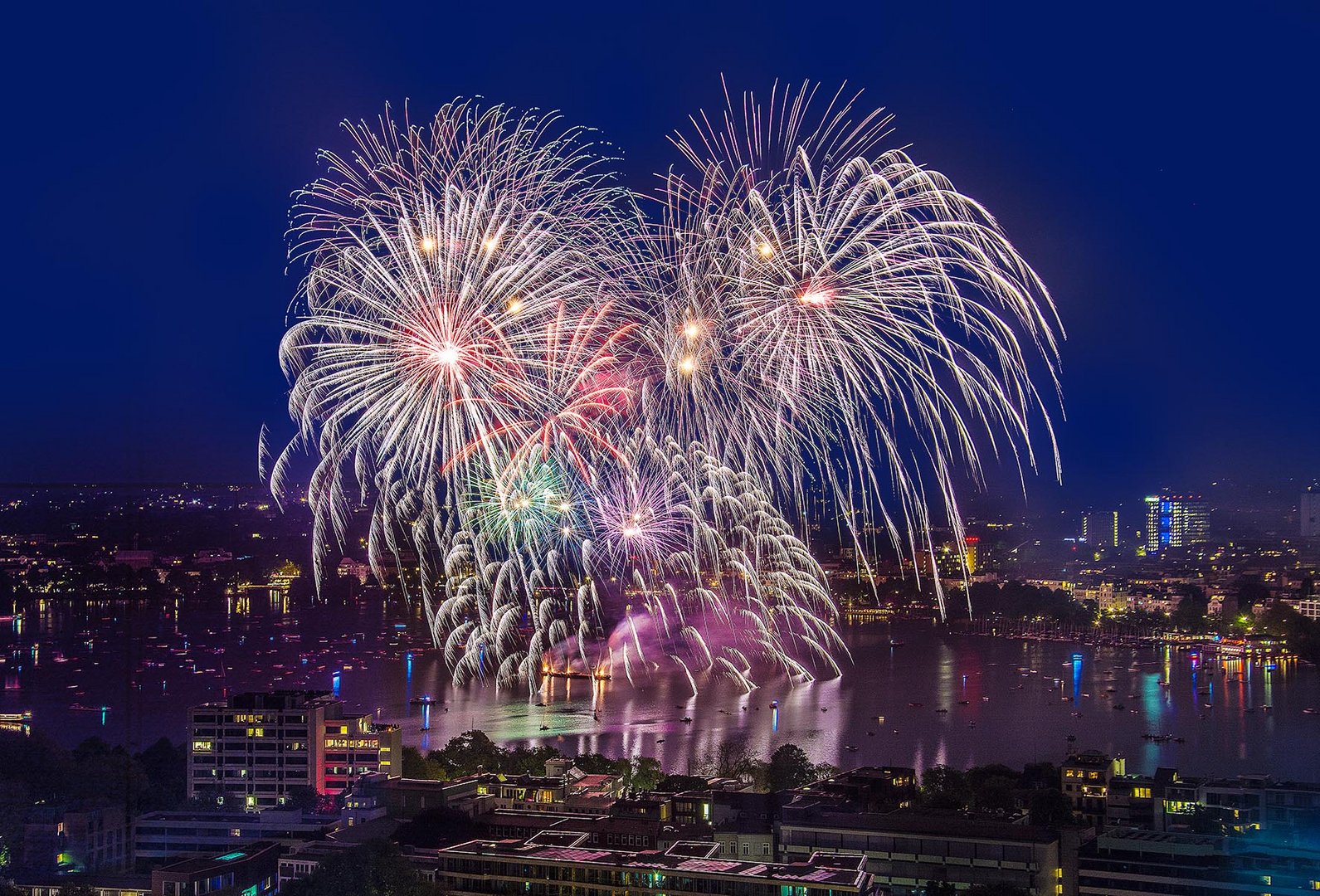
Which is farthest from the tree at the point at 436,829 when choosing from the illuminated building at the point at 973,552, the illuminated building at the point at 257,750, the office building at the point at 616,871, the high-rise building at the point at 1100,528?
the high-rise building at the point at 1100,528

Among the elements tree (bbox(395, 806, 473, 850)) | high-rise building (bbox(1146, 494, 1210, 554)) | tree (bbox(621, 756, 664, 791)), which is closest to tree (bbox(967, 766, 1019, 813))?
tree (bbox(621, 756, 664, 791))

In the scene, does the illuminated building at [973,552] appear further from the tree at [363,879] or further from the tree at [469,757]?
the tree at [363,879]

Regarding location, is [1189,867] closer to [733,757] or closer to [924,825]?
[924,825]

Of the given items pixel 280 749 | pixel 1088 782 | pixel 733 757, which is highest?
pixel 280 749

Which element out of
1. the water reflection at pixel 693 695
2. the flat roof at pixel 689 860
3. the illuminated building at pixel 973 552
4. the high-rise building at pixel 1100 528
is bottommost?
the water reflection at pixel 693 695

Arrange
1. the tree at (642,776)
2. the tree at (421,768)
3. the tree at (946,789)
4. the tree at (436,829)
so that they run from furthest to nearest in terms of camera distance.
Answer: the tree at (642,776)
the tree at (421,768)
the tree at (946,789)
the tree at (436,829)

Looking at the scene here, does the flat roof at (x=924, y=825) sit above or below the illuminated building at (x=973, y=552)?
below

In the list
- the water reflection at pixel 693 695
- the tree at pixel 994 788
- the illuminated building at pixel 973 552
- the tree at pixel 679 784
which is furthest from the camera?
the illuminated building at pixel 973 552

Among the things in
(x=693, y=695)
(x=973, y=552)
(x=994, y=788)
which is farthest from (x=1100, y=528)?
(x=994, y=788)
